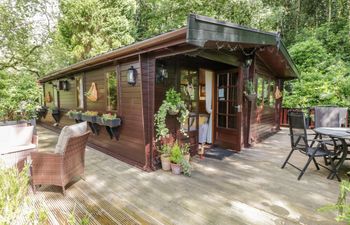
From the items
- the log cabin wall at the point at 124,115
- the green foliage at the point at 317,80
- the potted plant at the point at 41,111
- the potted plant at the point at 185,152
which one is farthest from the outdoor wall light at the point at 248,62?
the potted plant at the point at 41,111

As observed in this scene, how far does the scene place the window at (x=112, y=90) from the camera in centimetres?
446

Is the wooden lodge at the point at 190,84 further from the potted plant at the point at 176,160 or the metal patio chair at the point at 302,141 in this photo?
the metal patio chair at the point at 302,141

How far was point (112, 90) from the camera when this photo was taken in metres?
4.57

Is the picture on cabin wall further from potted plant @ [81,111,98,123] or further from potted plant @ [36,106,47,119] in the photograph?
potted plant @ [36,106,47,119]

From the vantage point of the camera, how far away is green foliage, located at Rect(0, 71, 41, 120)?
567cm

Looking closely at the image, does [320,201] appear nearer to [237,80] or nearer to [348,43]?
[237,80]

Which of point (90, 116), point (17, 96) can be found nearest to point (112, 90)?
point (90, 116)

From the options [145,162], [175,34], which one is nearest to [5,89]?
[145,162]

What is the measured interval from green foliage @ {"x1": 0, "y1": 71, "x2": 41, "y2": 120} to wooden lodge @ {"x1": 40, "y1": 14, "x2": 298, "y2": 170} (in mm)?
1036

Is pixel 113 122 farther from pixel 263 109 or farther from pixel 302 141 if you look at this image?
pixel 263 109

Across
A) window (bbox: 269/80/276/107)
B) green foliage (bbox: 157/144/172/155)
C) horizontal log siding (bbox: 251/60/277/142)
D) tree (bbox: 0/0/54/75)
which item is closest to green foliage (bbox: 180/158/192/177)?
green foliage (bbox: 157/144/172/155)

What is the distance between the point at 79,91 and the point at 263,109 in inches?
221

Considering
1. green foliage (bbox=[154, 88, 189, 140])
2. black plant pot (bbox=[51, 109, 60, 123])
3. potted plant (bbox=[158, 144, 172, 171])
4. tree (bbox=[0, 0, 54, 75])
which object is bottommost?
potted plant (bbox=[158, 144, 172, 171])

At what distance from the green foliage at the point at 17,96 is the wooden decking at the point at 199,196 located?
3.61 m
